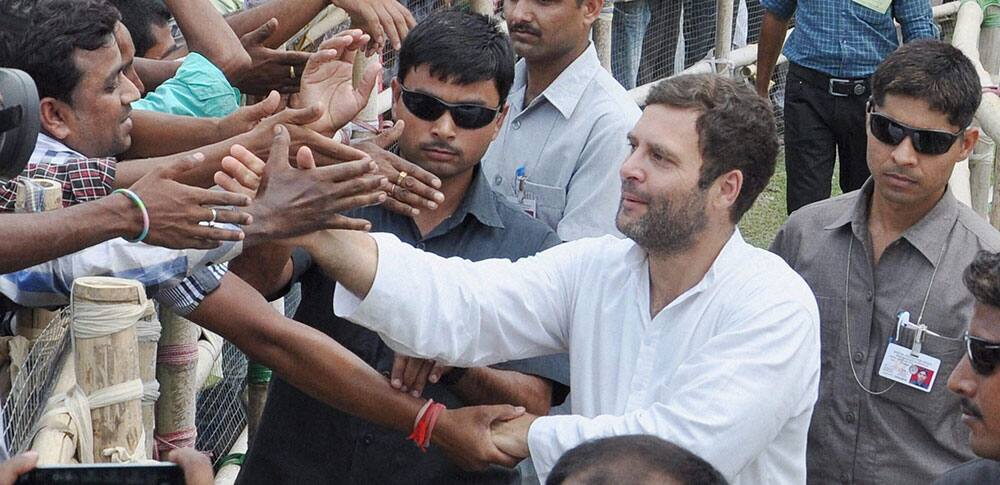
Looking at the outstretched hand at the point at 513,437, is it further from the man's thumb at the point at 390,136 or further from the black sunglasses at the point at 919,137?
the black sunglasses at the point at 919,137

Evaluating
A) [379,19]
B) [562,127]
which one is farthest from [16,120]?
[562,127]

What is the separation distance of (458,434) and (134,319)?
760mm

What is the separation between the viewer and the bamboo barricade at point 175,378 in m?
4.36

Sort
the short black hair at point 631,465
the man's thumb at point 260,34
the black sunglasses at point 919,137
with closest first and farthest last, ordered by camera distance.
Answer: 1. the short black hair at point 631,465
2. the black sunglasses at point 919,137
3. the man's thumb at point 260,34

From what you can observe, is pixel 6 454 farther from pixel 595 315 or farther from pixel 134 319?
pixel 595 315

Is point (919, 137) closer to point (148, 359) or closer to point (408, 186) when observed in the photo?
point (408, 186)

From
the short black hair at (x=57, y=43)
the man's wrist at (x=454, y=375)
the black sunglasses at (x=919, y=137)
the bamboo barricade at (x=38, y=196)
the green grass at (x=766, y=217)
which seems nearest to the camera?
the bamboo barricade at (x=38, y=196)

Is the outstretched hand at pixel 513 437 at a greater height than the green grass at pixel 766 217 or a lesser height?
greater

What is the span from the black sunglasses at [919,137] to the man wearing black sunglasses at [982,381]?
105 centimetres

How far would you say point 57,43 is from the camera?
342 cm

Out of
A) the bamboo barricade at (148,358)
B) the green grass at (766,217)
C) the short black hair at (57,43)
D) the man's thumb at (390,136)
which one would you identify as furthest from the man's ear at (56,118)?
the green grass at (766,217)

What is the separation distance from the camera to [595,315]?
10.3 feet

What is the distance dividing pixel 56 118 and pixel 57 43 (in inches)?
7.5

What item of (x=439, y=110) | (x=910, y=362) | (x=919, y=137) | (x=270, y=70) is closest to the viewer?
(x=439, y=110)
